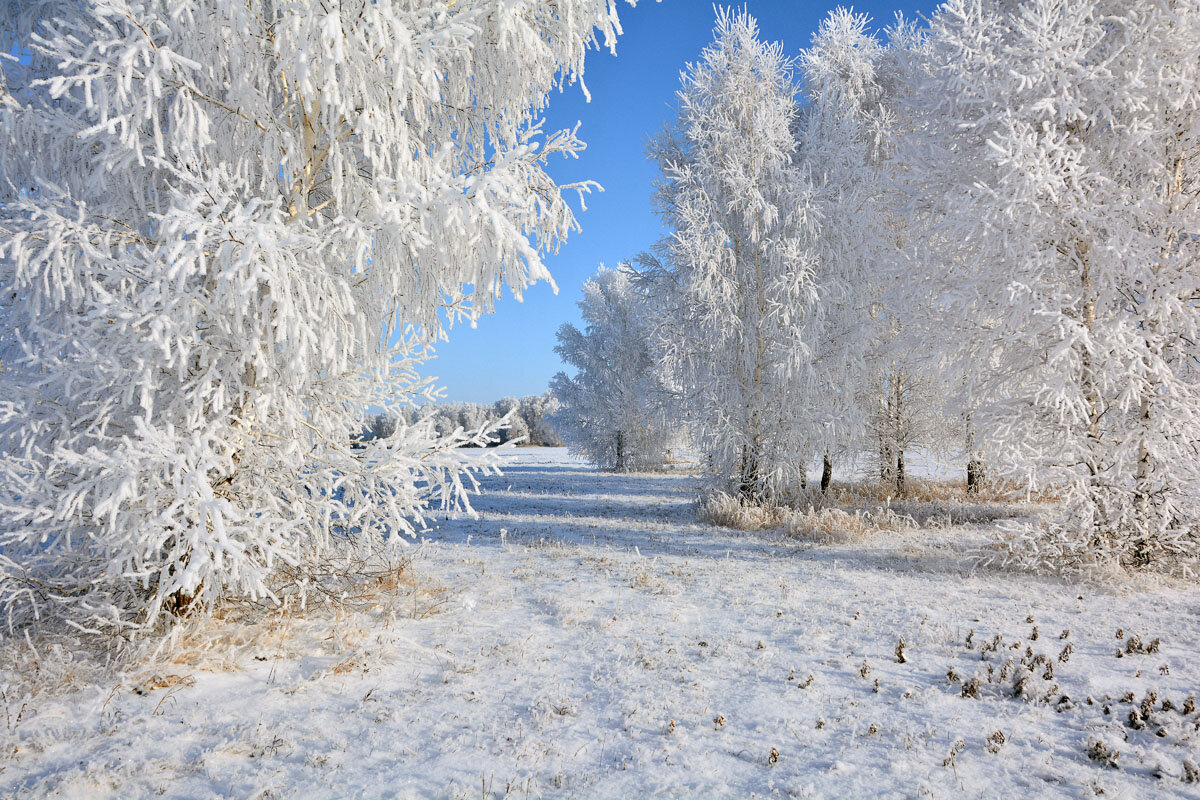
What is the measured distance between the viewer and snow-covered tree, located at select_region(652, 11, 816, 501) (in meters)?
11.4

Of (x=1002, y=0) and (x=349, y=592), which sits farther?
(x=1002, y=0)

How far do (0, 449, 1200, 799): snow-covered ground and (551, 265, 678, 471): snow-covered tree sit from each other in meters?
17.6

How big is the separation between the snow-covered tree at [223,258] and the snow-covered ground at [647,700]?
2.51ft

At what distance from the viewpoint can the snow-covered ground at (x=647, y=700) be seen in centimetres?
301

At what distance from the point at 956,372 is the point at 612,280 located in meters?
20.1

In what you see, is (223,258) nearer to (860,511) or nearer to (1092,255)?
(1092,255)

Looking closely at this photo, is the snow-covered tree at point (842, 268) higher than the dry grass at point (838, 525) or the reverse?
higher

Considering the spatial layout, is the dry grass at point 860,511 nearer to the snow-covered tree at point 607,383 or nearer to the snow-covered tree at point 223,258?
the snow-covered tree at point 223,258

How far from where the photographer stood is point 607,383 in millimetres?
25125

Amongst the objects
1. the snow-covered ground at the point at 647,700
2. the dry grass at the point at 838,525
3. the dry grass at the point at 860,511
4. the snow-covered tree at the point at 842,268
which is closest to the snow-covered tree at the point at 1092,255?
the snow-covered ground at the point at 647,700

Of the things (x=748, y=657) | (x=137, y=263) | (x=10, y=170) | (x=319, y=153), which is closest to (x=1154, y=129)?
(x=748, y=657)

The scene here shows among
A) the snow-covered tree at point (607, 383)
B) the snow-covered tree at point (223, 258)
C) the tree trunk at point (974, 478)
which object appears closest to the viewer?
the snow-covered tree at point (223, 258)

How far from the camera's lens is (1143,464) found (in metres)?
7.14

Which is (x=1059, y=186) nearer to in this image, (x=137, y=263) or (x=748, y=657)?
(x=748, y=657)
